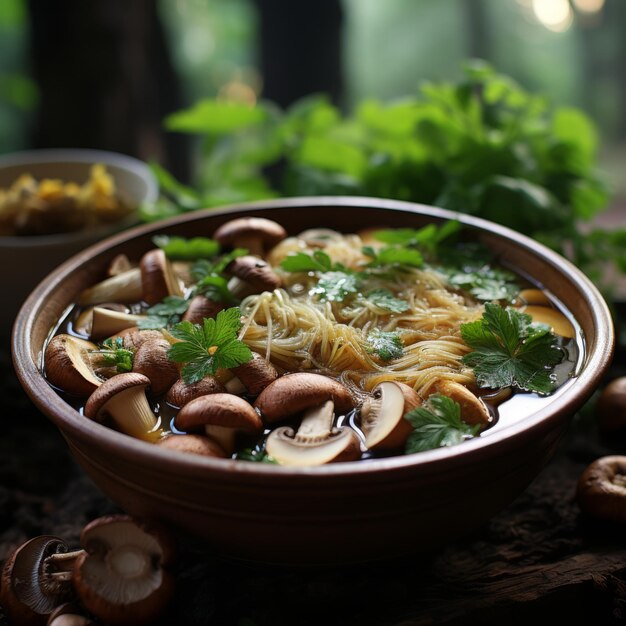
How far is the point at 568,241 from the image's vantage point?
331 cm

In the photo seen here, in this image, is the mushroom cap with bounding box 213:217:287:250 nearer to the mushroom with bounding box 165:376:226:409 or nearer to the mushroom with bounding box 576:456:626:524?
the mushroom with bounding box 165:376:226:409

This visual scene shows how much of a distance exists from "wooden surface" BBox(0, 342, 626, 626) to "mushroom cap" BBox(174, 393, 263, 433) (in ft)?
1.18

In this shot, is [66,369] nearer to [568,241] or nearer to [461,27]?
[568,241]

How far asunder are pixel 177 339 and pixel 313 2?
12.6ft

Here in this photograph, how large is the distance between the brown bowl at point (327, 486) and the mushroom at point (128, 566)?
0.22ft

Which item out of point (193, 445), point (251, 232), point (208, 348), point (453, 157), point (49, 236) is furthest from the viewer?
point (453, 157)

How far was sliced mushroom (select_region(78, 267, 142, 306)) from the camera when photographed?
2.52m

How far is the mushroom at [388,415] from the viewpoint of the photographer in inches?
72.2

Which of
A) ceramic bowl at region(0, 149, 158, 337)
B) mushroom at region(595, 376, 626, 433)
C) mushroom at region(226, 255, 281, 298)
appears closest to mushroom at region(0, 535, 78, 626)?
mushroom at region(226, 255, 281, 298)

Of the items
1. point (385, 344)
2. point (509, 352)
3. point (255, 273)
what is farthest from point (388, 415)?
point (255, 273)

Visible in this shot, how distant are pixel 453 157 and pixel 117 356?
6.38 feet

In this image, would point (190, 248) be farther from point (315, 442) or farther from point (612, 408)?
point (612, 408)

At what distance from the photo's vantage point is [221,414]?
182 cm

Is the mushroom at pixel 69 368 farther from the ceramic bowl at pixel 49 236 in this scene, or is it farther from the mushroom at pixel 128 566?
the ceramic bowl at pixel 49 236
